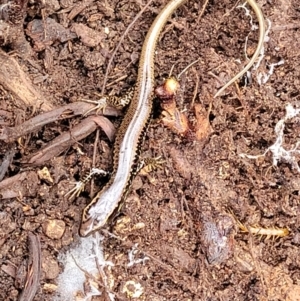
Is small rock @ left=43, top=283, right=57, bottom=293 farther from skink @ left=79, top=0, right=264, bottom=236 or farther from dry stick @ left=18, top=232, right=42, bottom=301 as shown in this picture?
skink @ left=79, top=0, right=264, bottom=236

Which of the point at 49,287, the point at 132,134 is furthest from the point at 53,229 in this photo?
the point at 132,134

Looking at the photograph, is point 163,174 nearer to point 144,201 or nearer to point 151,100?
point 144,201

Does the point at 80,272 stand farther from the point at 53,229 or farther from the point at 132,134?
the point at 132,134

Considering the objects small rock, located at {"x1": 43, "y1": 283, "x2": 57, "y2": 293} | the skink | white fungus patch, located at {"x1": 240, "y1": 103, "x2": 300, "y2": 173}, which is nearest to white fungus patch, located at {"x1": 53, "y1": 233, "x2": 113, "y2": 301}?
small rock, located at {"x1": 43, "y1": 283, "x2": 57, "y2": 293}

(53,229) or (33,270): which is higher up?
(53,229)

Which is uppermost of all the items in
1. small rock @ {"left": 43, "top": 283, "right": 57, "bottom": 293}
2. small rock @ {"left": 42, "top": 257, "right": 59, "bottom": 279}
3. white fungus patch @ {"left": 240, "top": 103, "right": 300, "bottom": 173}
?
white fungus patch @ {"left": 240, "top": 103, "right": 300, "bottom": 173}
